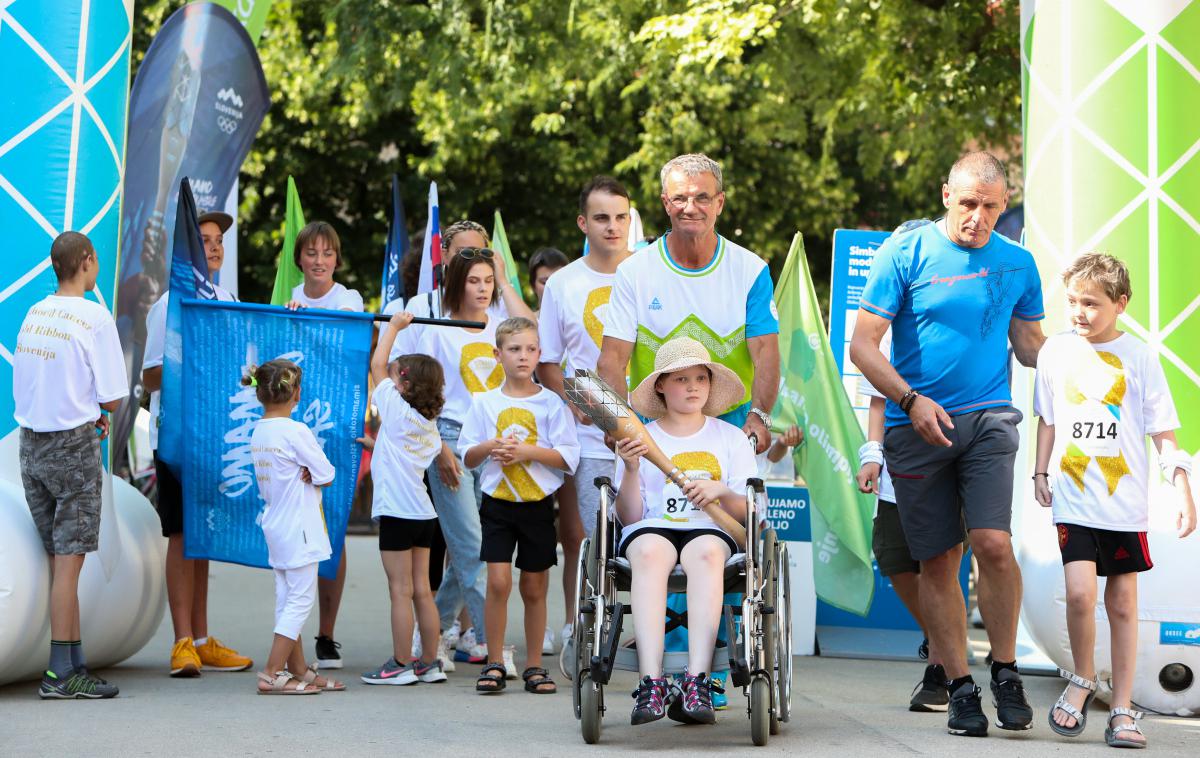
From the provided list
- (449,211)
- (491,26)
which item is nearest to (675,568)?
(491,26)

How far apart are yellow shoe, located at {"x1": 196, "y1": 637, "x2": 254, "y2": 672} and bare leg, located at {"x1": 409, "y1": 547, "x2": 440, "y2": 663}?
96 centimetres

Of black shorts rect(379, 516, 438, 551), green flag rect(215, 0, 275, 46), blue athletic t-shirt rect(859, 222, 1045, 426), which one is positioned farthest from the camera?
green flag rect(215, 0, 275, 46)

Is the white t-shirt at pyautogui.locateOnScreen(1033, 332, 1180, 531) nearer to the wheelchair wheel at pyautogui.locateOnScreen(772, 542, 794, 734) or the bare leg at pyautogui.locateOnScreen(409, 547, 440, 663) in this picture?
the wheelchair wheel at pyautogui.locateOnScreen(772, 542, 794, 734)

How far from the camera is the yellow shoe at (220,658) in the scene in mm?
8094

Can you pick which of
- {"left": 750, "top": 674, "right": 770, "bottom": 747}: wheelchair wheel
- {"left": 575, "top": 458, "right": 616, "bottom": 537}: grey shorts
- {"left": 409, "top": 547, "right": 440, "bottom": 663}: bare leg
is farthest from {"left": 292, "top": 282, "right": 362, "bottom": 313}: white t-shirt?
{"left": 750, "top": 674, "right": 770, "bottom": 747}: wheelchair wheel

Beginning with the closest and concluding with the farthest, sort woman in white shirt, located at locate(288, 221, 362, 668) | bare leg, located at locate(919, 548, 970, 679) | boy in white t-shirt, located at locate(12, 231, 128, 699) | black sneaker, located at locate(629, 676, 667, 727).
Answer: black sneaker, located at locate(629, 676, 667, 727)
bare leg, located at locate(919, 548, 970, 679)
boy in white t-shirt, located at locate(12, 231, 128, 699)
woman in white shirt, located at locate(288, 221, 362, 668)

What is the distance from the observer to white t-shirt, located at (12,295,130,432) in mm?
7016

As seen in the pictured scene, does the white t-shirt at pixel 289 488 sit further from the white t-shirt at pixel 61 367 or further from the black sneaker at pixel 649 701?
the black sneaker at pixel 649 701

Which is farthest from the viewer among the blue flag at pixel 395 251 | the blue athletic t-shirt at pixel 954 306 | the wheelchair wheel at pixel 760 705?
the blue flag at pixel 395 251

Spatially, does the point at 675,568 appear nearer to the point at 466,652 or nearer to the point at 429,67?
the point at 466,652

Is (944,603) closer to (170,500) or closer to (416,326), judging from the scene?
(416,326)

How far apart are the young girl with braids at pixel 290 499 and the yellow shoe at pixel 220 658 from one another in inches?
28.4

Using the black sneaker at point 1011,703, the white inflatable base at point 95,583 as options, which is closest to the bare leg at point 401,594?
the white inflatable base at point 95,583

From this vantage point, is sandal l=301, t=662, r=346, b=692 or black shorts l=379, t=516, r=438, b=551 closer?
sandal l=301, t=662, r=346, b=692
